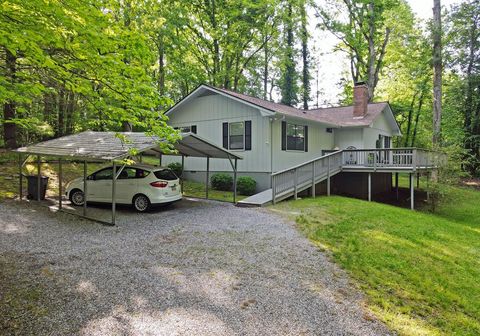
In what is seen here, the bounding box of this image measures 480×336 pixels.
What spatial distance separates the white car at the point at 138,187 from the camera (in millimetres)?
9852

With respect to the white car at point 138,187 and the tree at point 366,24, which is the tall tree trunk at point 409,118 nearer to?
the tree at point 366,24

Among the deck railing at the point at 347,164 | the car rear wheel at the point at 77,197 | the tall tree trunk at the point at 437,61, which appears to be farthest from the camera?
the tall tree trunk at the point at 437,61

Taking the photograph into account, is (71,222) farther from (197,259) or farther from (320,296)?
(320,296)

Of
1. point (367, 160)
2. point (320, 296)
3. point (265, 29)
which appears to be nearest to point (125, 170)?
point (320, 296)

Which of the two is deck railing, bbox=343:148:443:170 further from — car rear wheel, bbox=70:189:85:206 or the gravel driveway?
car rear wheel, bbox=70:189:85:206

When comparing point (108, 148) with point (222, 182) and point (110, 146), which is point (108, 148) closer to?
point (110, 146)

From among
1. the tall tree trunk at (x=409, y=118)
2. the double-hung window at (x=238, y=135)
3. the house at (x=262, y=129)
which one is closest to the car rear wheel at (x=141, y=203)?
the house at (x=262, y=129)

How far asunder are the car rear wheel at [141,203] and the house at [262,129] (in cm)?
631

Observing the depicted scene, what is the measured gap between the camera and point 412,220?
10.8 metres

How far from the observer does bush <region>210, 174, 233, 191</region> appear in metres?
15.4

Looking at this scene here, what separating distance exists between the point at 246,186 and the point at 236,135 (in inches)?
115

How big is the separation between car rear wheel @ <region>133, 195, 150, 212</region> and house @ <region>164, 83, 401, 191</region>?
20.7 ft

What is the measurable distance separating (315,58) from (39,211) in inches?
1256

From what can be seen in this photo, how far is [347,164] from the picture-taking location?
1619 cm
